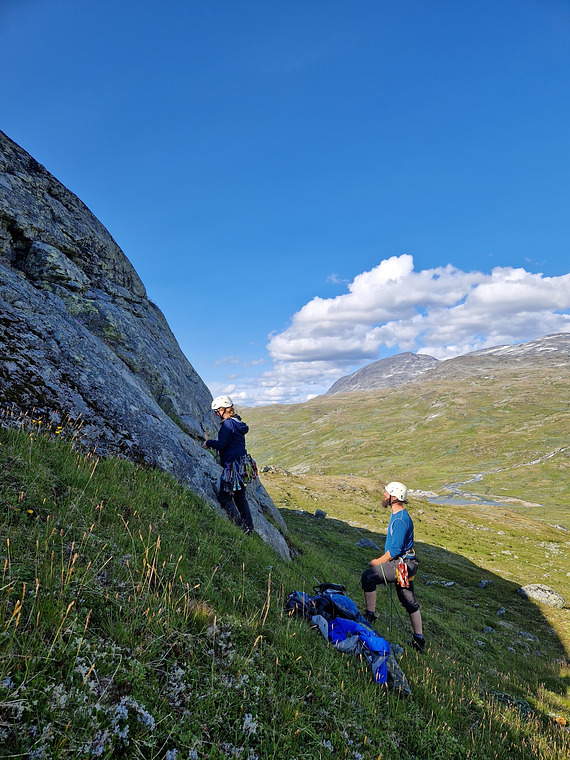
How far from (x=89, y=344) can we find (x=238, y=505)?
273 inches

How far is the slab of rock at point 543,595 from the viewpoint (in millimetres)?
23641

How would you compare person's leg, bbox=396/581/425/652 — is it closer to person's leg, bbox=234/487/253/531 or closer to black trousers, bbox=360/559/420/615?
black trousers, bbox=360/559/420/615

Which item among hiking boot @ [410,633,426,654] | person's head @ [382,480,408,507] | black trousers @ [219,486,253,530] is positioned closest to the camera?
hiking boot @ [410,633,426,654]

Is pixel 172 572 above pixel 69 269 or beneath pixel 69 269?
beneath

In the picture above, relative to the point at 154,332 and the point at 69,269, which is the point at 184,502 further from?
the point at 154,332

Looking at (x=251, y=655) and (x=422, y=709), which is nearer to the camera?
(x=251, y=655)

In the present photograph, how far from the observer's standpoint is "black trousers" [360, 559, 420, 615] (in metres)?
8.59

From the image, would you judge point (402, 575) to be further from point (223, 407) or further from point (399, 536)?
point (223, 407)

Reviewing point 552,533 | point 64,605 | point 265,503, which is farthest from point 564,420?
point 64,605

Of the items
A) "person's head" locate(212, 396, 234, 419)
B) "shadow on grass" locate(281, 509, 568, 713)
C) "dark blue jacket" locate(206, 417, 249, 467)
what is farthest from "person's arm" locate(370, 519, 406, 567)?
"person's head" locate(212, 396, 234, 419)

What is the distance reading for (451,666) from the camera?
8492 mm

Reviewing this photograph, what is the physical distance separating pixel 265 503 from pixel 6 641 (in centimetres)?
1626

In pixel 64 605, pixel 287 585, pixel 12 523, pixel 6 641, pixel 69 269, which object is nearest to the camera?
A: pixel 6 641

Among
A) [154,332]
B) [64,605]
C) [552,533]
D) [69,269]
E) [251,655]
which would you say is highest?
[69,269]
